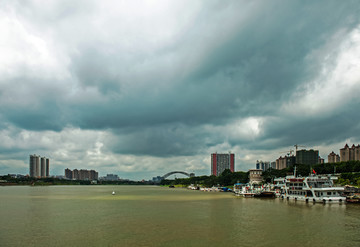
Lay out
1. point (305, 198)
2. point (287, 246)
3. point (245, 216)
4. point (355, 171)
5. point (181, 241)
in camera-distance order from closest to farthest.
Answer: point (287, 246) → point (181, 241) → point (245, 216) → point (305, 198) → point (355, 171)

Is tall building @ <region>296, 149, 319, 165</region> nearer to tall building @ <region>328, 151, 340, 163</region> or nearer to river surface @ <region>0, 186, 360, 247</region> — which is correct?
tall building @ <region>328, 151, 340, 163</region>

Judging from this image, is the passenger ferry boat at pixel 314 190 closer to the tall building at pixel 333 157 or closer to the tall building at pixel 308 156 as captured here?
the tall building at pixel 308 156

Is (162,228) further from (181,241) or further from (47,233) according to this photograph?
(47,233)

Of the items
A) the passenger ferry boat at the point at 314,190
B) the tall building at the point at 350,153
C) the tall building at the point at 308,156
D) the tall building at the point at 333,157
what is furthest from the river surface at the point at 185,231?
the tall building at the point at 333,157

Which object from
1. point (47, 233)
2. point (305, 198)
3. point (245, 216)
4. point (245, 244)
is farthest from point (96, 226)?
point (305, 198)

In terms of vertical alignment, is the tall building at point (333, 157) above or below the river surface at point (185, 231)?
above

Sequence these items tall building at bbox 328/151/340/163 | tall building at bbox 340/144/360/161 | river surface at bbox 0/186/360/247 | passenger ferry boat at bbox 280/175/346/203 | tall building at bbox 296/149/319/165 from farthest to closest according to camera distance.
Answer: tall building at bbox 328/151/340/163
tall building at bbox 296/149/319/165
tall building at bbox 340/144/360/161
passenger ferry boat at bbox 280/175/346/203
river surface at bbox 0/186/360/247

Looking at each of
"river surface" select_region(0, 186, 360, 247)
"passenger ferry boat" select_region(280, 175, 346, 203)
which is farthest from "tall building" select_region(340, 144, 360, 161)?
"river surface" select_region(0, 186, 360, 247)
